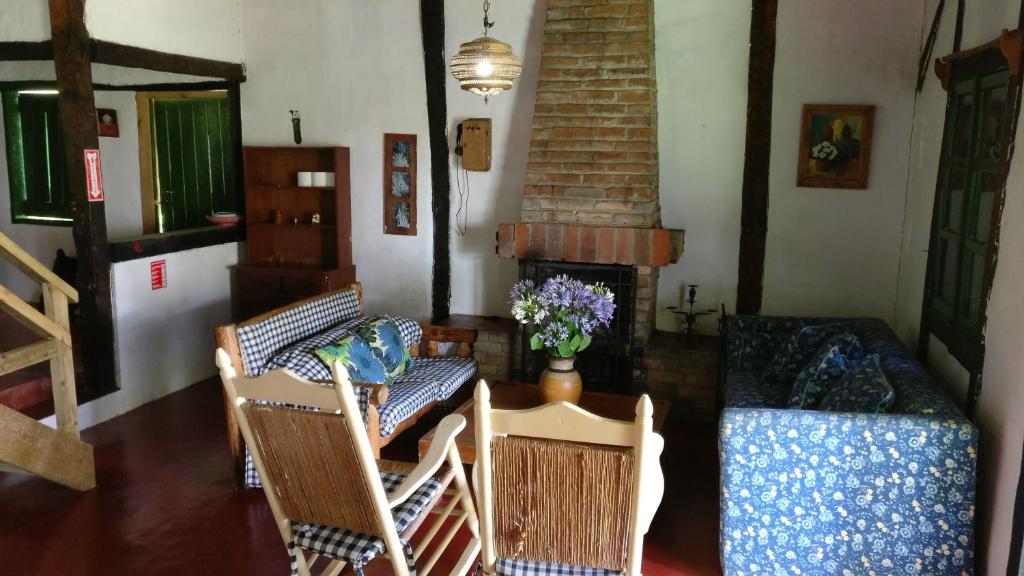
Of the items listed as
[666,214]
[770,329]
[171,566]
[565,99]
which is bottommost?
[171,566]

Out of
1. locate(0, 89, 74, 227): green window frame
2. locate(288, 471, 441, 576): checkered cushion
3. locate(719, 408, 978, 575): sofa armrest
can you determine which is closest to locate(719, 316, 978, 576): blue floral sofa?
locate(719, 408, 978, 575): sofa armrest

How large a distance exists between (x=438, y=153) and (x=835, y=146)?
2.67m

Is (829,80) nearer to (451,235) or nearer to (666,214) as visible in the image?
(666,214)

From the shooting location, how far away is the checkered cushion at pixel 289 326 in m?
3.73

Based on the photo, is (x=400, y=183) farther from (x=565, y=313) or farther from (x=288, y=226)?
(x=565, y=313)

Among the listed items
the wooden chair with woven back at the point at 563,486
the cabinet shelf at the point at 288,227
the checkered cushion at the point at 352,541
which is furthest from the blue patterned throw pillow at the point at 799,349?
the cabinet shelf at the point at 288,227

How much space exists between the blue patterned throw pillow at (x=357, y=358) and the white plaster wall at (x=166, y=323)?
1796mm

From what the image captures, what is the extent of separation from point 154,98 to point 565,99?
12.1 ft

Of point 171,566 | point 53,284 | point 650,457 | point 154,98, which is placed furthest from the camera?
point 154,98

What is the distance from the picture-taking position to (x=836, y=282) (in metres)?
4.93

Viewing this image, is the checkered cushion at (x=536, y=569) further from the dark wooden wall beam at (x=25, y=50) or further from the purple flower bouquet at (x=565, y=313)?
the dark wooden wall beam at (x=25, y=50)

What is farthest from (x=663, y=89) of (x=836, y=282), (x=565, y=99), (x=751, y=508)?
(x=751, y=508)

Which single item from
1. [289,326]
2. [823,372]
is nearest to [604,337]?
[823,372]

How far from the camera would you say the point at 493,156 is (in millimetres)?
5430
